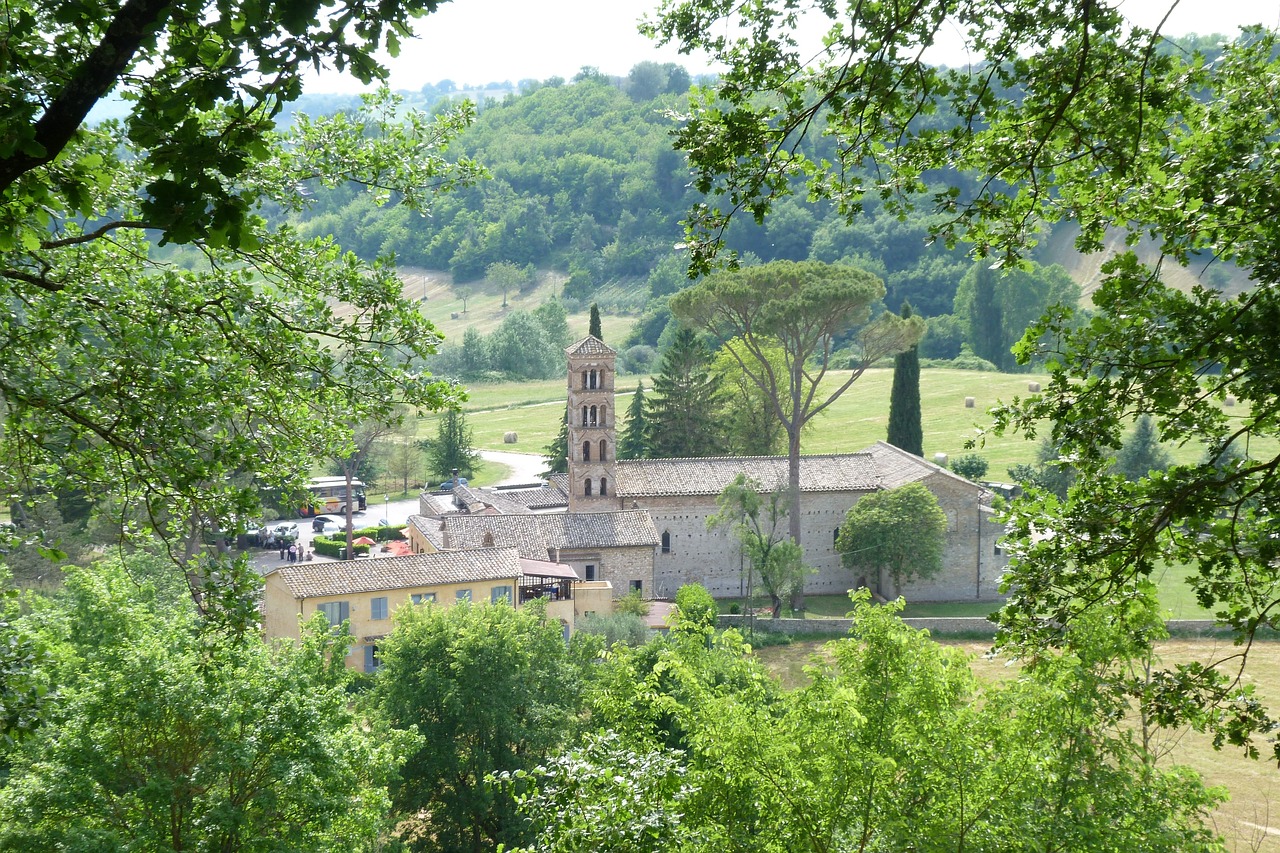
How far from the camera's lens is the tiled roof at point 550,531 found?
30312mm

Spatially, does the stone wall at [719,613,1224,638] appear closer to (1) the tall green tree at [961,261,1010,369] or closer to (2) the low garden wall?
(2) the low garden wall

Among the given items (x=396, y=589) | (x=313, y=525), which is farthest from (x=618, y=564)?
(x=313, y=525)

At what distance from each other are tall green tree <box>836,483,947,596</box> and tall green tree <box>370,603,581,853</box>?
15.2 m

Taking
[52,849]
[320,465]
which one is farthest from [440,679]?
[320,465]

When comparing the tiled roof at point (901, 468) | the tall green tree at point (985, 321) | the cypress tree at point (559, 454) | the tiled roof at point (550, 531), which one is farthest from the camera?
the tall green tree at point (985, 321)

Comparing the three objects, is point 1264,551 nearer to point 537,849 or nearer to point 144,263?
point 537,849

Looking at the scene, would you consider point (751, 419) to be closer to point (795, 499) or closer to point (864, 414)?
point (795, 499)

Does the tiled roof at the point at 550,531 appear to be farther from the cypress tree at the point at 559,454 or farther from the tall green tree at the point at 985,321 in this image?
the tall green tree at the point at 985,321

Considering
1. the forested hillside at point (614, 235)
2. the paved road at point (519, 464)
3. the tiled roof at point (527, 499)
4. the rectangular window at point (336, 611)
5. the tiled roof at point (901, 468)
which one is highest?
the forested hillside at point (614, 235)

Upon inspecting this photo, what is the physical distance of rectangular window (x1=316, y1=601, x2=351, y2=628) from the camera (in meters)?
25.2

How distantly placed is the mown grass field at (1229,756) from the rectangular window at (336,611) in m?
10.8

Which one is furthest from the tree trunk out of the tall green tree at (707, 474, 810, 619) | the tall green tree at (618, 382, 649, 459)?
the tall green tree at (618, 382, 649, 459)

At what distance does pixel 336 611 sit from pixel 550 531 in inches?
290

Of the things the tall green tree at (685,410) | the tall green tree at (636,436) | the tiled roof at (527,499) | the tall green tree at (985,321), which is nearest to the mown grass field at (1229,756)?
the tiled roof at (527,499)
